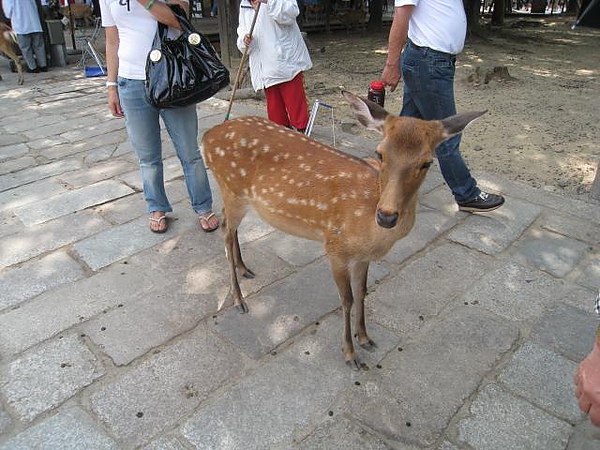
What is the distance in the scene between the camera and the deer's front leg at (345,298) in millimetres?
2393

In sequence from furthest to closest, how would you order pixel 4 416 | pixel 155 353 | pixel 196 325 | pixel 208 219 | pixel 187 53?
1. pixel 208 219
2. pixel 187 53
3. pixel 196 325
4. pixel 155 353
5. pixel 4 416

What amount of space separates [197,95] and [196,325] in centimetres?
137

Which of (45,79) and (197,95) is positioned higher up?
(197,95)

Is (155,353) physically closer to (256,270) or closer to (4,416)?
(4,416)

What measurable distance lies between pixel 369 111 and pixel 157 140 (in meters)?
1.80

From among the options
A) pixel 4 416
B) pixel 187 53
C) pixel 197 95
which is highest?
pixel 187 53

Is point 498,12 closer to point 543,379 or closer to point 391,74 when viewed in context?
point 391,74

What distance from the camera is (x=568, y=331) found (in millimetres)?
2596

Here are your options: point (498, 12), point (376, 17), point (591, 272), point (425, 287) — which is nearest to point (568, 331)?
point (591, 272)

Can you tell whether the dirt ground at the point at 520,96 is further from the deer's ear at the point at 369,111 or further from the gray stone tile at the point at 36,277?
the gray stone tile at the point at 36,277

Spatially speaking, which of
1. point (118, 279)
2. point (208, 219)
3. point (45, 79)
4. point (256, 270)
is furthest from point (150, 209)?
point (45, 79)

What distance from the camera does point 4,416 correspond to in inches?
84.7

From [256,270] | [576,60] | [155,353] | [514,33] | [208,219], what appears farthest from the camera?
[514,33]

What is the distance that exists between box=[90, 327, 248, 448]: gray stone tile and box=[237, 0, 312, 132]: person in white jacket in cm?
241
